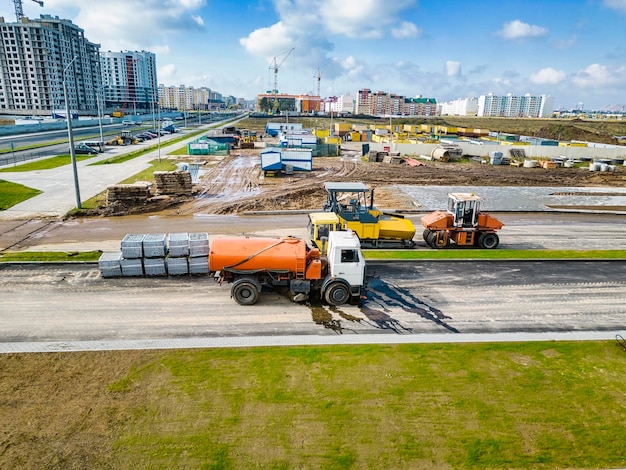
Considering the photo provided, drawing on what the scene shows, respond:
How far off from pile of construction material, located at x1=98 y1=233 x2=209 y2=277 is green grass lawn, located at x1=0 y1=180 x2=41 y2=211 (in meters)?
15.9

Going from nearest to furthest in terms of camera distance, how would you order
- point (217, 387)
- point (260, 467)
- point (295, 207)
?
point (260, 467), point (217, 387), point (295, 207)

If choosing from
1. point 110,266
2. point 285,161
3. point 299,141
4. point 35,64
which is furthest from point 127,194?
Result: point 35,64

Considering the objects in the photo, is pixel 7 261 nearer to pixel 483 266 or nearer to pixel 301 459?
pixel 301 459

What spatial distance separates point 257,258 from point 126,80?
183 m

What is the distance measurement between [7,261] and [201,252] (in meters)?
8.00

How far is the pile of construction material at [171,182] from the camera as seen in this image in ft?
96.1

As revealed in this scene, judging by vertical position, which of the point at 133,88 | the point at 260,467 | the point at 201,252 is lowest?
the point at 260,467

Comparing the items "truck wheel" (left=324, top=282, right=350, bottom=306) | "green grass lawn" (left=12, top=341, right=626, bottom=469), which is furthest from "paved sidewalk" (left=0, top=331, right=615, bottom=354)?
"truck wheel" (left=324, top=282, right=350, bottom=306)

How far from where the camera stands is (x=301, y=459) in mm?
7082

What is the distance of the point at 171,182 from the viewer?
96.6 feet

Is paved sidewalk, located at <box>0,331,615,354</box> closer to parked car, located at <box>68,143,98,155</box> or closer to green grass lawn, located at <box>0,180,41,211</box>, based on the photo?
green grass lawn, located at <box>0,180,41,211</box>

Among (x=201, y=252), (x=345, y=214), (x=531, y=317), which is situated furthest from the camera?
(x=345, y=214)

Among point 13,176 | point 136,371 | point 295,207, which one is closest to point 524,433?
point 136,371

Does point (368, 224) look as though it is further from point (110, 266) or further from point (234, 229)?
point (110, 266)
